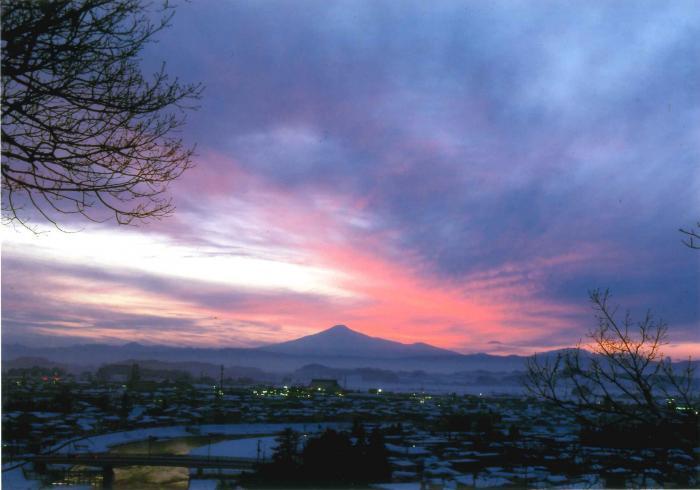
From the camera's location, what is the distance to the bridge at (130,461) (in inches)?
Answer: 95.6

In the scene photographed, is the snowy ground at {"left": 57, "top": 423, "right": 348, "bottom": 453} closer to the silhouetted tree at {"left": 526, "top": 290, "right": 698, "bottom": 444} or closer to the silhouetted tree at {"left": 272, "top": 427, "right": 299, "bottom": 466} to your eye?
the silhouetted tree at {"left": 272, "top": 427, "right": 299, "bottom": 466}

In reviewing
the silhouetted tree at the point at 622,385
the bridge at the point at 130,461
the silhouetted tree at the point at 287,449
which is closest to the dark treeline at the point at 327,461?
the silhouetted tree at the point at 287,449

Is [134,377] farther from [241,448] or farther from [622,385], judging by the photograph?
[622,385]

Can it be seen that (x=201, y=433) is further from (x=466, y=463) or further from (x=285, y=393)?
(x=466, y=463)

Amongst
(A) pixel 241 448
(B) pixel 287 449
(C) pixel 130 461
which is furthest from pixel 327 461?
(C) pixel 130 461

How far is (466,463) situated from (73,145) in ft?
9.40

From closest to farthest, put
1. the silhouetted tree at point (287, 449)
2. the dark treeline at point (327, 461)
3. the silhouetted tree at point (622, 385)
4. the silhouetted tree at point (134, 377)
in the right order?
the silhouetted tree at point (622, 385), the dark treeline at point (327, 461), the silhouetted tree at point (287, 449), the silhouetted tree at point (134, 377)

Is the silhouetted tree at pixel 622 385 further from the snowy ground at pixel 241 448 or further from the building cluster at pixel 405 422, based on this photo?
the snowy ground at pixel 241 448

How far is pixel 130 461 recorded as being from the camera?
3.12 m

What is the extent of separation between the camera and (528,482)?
9.93 feet

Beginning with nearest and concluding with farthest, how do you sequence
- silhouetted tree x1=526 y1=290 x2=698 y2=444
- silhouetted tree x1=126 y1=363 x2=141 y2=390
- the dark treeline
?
silhouetted tree x1=526 y1=290 x2=698 y2=444 < the dark treeline < silhouetted tree x1=126 y1=363 x2=141 y2=390

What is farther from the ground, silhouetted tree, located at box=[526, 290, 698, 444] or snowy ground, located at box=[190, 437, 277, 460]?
silhouetted tree, located at box=[526, 290, 698, 444]

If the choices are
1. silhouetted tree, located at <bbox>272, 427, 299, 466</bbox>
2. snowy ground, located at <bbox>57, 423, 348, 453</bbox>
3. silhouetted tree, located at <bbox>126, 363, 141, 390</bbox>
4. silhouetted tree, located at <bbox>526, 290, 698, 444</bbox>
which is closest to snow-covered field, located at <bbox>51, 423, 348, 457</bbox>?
snowy ground, located at <bbox>57, 423, 348, 453</bbox>

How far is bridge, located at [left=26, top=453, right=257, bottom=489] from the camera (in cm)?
243
